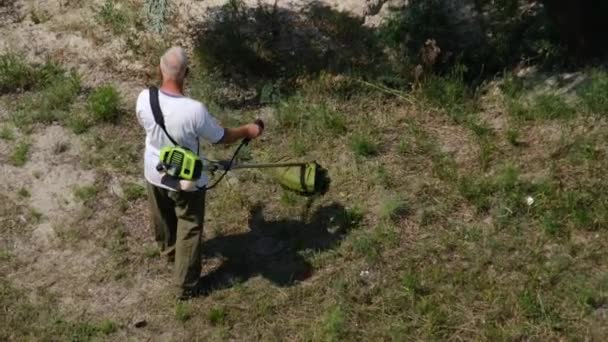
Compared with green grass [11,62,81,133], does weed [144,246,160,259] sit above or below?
below

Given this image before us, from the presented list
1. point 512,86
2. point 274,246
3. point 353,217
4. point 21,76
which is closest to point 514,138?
point 512,86

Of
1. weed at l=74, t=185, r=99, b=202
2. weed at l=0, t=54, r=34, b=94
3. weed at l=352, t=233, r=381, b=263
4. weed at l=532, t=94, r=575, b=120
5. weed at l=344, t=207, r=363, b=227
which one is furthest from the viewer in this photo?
weed at l=0, t=54, r=34, b=94

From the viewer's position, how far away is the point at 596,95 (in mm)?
7234

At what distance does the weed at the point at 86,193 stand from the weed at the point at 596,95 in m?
3.85

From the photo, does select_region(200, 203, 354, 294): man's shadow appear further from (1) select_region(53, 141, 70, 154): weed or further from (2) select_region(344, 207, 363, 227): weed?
(1) select_region(53, 141, 70, 154): weed

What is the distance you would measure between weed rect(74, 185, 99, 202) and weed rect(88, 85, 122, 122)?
86 cm

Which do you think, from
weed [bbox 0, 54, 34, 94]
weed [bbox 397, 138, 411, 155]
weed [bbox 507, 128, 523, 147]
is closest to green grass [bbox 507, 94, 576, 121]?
weed [bbox 507, 128, 523, 147]

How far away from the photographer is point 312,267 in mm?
6324

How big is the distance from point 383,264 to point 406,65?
226 cm

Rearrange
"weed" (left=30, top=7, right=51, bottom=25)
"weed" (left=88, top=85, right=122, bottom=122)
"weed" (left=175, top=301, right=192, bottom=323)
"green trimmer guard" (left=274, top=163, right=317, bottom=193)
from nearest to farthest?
1. "weed" (left=175, top=301, right=192, bottom=323)
2. "green trimmer guard" (left=274, top=163, right=317, bottom=193)
3. "weed" (left=88, top=85, right=122, bottom=122)
4. "weed" (left=30, top=7, right=51, bottom=25)

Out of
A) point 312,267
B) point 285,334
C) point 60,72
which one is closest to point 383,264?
point 312,267

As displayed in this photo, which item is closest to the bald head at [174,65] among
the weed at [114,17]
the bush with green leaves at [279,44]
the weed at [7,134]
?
the bush with green leaves at [279,44]

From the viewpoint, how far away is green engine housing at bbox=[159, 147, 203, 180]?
555 centimetres

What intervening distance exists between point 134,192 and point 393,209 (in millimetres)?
1962
